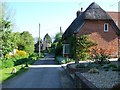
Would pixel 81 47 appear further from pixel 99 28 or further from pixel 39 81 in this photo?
pixel 39 81

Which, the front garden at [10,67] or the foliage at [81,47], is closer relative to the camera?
the front garden at [10,67]

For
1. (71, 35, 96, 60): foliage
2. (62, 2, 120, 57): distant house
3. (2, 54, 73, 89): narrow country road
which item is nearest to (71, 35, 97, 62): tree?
(71, 35, 96, 60): foliage

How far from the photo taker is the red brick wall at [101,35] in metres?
45.8

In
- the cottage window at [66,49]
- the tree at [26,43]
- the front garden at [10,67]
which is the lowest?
the front garden at [10,67]

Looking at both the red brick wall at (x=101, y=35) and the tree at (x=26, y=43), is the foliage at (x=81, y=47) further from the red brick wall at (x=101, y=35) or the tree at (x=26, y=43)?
the tree at (x=26, y=43)

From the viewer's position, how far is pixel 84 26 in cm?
Result: 4559

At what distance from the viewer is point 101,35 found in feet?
152

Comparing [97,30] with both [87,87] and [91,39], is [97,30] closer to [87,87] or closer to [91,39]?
[91,39]

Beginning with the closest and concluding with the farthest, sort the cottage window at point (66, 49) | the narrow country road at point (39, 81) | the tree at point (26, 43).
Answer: the narrow country road at point (39, 81) → the cottage window at point (66, 49) → the tree at point (26, 43)

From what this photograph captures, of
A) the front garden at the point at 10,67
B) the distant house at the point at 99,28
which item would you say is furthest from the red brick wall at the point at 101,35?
the front garden at the point at 10,67

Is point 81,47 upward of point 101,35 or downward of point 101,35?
downward

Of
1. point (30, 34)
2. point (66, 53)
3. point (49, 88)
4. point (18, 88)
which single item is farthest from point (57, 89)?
point (30, 34)

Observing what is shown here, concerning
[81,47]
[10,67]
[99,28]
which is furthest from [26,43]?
[10,67]

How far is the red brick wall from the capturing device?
1801 inches
